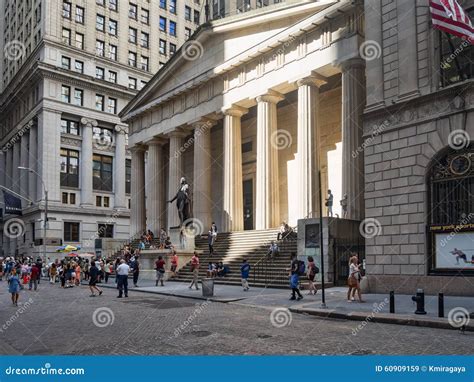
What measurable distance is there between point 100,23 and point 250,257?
44.8 meters

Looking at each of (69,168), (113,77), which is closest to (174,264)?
(69,168)

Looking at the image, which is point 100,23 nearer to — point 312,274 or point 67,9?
point 67,9

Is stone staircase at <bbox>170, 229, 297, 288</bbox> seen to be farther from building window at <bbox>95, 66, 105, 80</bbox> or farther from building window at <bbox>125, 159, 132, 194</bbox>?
building window at <bbox>95, 66, 105, 80</bbox>

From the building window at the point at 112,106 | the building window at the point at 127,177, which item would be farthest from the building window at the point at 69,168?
the building window at the point at 127,177

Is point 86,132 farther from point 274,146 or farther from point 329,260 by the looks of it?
point 329,260

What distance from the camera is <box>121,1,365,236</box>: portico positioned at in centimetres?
2930

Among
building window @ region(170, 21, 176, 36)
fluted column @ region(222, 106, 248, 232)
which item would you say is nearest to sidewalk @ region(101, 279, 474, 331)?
fluted column @ region(222, 106, 248, 232)

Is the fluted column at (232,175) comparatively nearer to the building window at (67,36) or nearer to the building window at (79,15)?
the building window at (67,36)

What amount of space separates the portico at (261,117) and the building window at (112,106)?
14714mm

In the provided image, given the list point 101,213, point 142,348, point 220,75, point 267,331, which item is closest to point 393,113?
point 267,331

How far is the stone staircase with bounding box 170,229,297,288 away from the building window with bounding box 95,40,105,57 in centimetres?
3497

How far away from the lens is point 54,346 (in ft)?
34.7

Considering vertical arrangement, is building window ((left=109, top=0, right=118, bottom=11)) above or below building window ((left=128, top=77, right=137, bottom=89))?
above

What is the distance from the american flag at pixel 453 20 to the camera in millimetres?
17663
